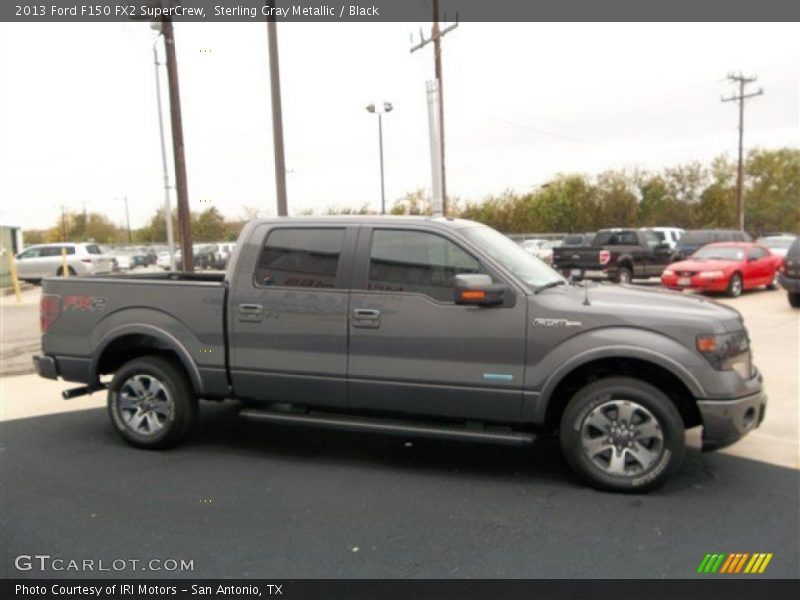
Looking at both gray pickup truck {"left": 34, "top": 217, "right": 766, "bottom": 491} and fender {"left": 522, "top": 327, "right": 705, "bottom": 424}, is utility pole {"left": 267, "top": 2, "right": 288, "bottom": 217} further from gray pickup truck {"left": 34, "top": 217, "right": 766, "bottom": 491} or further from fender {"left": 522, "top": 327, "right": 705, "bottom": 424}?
fender {"left": 522, "top": 327, "right": 705, "bottom": 424}

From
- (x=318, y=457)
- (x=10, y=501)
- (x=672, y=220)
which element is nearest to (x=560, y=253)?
(x=318, y=457)

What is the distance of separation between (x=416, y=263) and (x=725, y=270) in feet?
48.0

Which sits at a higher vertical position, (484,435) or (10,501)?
(484,435)

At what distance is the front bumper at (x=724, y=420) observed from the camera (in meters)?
4.18

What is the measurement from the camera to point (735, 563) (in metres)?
3.49

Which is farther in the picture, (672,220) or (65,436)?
(672,220)

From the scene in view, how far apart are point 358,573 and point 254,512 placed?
3.40 ft

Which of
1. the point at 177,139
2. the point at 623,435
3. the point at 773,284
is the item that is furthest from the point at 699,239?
the point at 623,435

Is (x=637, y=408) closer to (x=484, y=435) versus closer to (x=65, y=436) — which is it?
(x=484, y=435)

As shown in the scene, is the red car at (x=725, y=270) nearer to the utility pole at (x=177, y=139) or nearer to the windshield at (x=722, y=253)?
the windshield at (x=722, y=253)

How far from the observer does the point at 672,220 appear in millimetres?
56062

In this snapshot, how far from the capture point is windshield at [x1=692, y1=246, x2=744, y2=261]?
17797 millimetres

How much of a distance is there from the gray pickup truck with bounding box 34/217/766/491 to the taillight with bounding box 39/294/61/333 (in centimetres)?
1

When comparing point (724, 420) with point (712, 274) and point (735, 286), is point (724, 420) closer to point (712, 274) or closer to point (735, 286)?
point (712, 274)
